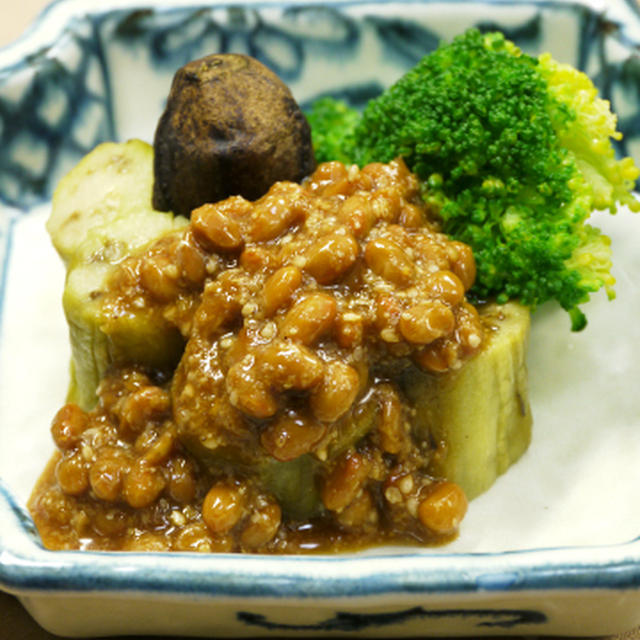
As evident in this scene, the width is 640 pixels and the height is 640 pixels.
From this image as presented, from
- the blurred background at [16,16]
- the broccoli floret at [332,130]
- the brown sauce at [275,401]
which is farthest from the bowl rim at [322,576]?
the blurred background at [16,16]

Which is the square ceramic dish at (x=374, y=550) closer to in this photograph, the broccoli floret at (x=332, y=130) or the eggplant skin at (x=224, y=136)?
the broccoli floret at (x=332, y=130)

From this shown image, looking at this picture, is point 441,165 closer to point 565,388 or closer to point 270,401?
point 565,388

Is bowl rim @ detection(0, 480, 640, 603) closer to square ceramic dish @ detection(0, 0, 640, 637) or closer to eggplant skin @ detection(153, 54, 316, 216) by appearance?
square ceramic dish @ detection(0, 0, 640, 637)

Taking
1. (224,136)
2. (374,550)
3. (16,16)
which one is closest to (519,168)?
(224,136)

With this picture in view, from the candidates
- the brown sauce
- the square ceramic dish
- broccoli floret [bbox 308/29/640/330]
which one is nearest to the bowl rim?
the square ceramic dish

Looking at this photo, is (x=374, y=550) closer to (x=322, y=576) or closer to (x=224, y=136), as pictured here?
(x=322, y=576)

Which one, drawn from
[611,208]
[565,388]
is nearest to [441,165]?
[611,208]
